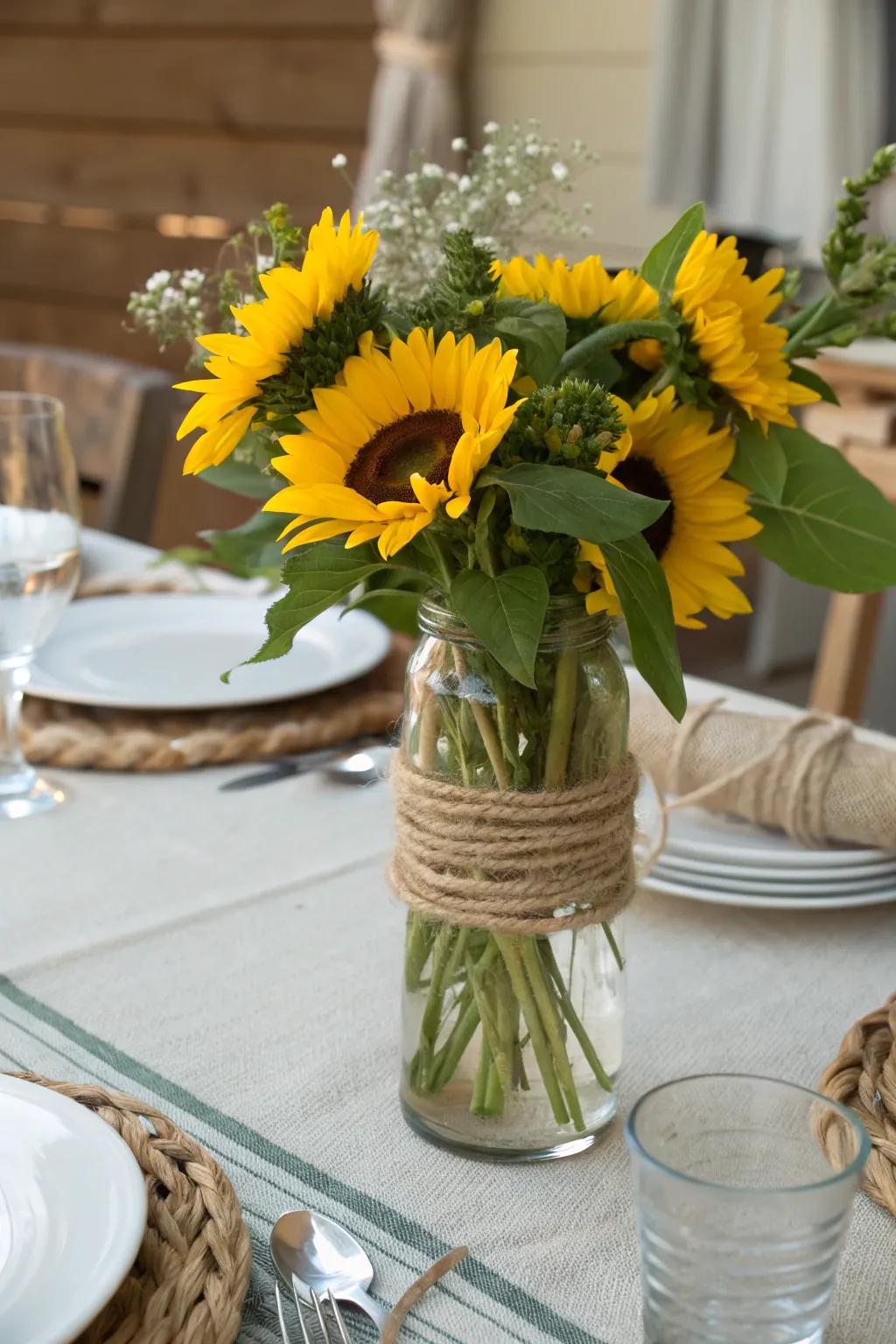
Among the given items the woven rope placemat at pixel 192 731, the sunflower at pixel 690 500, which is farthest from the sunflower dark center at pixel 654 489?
the woven rope placemat at pixel 192 731

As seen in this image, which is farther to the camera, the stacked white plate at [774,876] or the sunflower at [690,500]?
the stacked white plate at [774,876]

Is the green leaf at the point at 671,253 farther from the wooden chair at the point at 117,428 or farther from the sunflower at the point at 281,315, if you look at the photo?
the wooden chair at the point at 117,428

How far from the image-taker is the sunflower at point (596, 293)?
0.56 metres

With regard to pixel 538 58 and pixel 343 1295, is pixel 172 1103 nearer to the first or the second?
pixel 343 1295

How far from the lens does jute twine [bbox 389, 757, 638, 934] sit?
525mm

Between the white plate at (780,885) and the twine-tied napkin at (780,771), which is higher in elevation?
the twine-tied napkin at (780,771)

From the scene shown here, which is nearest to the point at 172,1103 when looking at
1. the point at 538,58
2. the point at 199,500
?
the point at 199,500

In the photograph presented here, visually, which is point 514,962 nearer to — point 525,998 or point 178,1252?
point 525,998

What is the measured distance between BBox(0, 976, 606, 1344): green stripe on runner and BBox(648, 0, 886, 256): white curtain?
2184mm

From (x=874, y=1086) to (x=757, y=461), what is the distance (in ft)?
0.81

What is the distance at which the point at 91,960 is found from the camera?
70cm

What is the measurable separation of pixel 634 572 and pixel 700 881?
0.29 meters

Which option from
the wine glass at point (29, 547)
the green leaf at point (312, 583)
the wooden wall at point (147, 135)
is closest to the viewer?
the green leaf at point (312, 583)

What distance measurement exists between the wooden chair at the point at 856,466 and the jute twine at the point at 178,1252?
1.30 m
